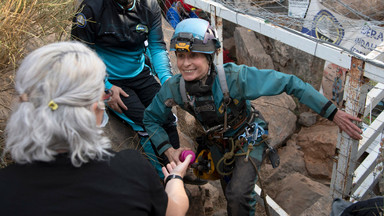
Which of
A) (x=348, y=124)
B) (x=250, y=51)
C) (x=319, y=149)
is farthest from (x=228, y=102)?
(x=250, y=51)

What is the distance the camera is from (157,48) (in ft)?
13.5

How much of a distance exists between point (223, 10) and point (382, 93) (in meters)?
1.88

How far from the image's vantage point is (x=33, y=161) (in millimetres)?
1600

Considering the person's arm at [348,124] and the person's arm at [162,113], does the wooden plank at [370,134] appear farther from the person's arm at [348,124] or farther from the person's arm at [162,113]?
the person's arm at [162,113]

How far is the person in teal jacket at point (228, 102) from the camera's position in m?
2.96

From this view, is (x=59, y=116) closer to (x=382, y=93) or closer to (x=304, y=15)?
(x=382, y=93)

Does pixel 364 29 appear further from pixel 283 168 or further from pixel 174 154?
pixel 174 154

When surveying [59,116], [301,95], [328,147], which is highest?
[59,116]

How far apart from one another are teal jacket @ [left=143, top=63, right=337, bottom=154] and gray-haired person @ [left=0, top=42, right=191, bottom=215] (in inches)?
62.1

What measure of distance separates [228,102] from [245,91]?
0.17 metres

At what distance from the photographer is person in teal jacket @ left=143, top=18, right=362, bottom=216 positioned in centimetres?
296

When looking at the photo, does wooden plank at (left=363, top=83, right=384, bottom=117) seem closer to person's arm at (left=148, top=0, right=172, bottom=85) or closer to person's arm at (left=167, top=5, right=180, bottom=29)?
person's arm at (left=148, top=0, right=172, bottom=85)

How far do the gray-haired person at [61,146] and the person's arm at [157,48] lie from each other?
2.37 metres

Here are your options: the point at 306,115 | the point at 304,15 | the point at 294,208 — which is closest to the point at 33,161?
the point at 294,208
